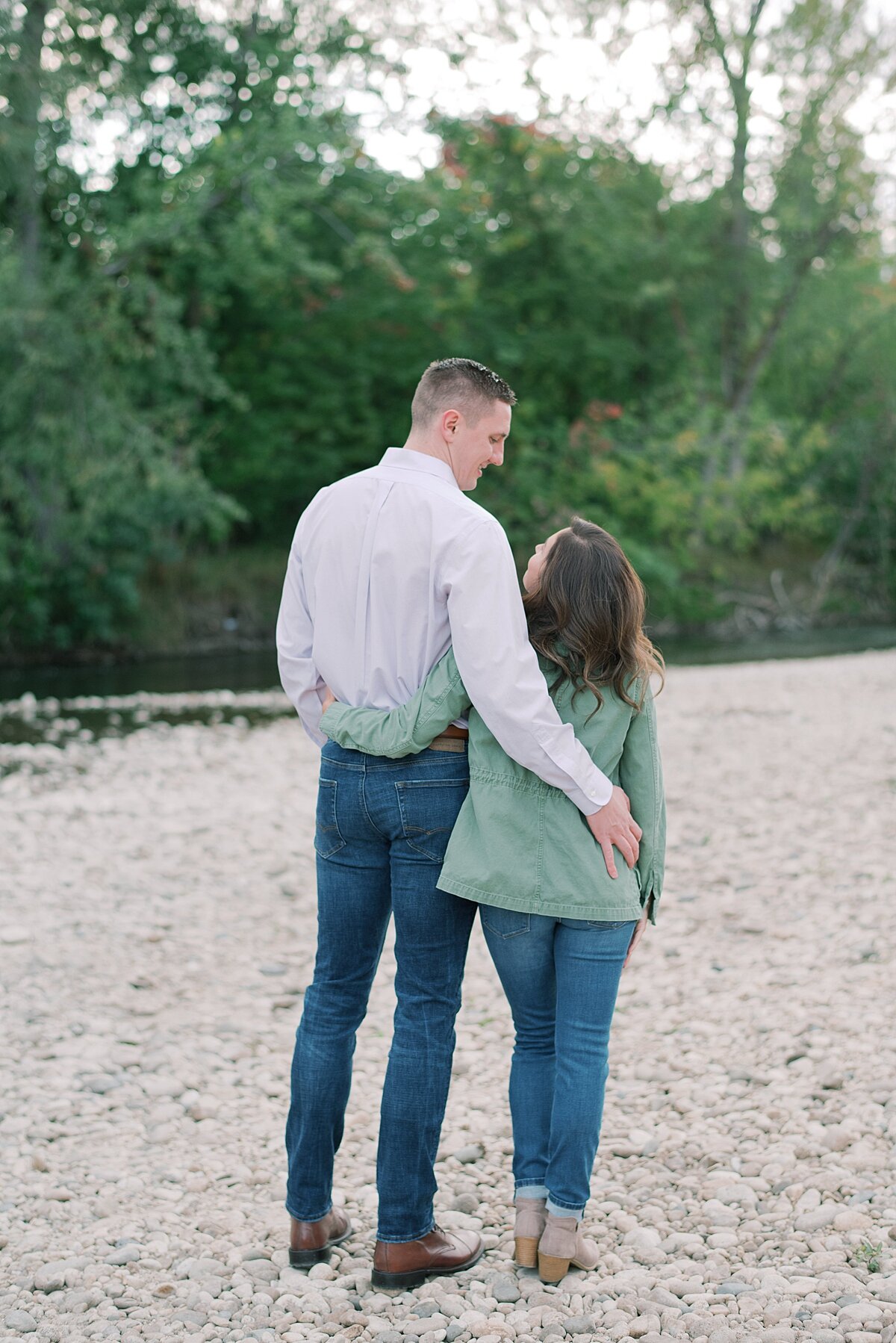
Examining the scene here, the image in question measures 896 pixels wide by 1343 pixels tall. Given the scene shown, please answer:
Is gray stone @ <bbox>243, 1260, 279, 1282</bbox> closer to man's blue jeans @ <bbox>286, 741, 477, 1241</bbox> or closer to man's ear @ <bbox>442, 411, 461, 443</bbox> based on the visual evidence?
man's blue jeans @ <bbox>286, 741, 477, 1241</bbox>

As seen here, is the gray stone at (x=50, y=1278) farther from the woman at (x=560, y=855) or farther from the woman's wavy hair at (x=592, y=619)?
the woman's wavy hair at (x=592, y=619)

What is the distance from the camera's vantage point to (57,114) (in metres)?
17.8

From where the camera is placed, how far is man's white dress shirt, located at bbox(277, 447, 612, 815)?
2.56 meters

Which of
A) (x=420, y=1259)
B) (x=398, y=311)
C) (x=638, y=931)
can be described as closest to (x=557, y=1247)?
(x=420, y=1259)

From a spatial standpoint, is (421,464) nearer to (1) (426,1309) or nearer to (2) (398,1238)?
(2) (398,1238)

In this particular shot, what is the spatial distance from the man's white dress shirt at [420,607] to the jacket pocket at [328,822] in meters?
0.20

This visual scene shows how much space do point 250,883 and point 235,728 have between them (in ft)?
21.8

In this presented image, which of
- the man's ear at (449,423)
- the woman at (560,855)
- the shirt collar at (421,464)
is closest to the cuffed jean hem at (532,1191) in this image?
the woman at (560,855)

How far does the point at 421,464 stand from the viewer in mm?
2766

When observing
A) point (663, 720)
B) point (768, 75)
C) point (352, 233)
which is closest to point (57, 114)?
point (352, 233)

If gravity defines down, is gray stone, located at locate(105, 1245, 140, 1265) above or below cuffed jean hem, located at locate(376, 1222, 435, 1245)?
below

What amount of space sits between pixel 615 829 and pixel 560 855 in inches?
5.4

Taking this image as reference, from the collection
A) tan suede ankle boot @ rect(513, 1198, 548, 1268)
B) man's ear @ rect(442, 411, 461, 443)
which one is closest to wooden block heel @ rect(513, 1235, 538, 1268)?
tan suede ankle boot @ rect(513, 1198, 548, 1268)

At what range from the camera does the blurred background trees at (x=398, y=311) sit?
18.4 metres
